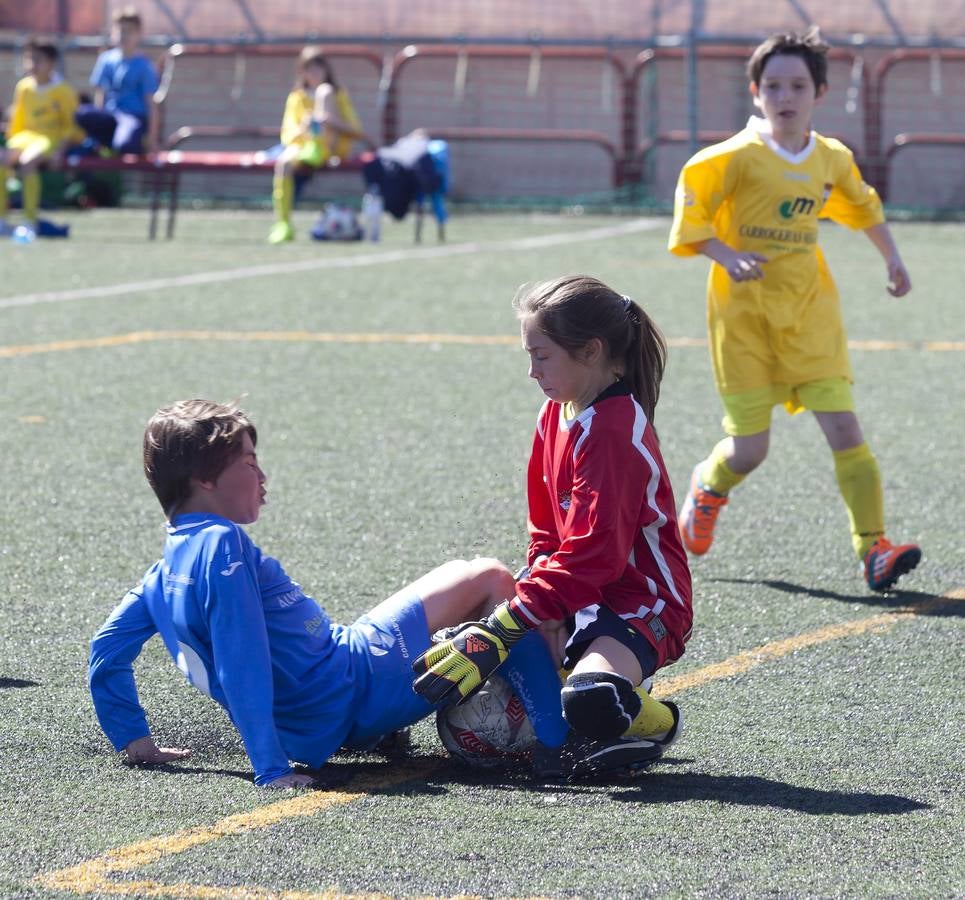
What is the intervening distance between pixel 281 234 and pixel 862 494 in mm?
11243

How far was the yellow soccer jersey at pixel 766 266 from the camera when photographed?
5.59 meters

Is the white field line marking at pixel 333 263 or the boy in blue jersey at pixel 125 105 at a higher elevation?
the boy in blue jersey at pixel 125 105

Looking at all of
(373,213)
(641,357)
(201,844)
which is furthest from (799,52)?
(373,213)

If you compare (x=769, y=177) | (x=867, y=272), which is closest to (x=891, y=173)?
(x=867, y=272)

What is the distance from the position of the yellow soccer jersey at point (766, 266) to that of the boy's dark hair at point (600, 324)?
1.71m

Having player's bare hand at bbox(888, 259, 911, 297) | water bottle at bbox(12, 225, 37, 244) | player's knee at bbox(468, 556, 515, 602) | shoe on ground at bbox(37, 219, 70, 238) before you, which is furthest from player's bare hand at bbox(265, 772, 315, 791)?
shoe on ground at bbox(37, 219, 70, 238)

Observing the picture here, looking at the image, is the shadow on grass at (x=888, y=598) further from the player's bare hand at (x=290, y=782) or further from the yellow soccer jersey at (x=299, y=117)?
the yellow soccer jersey at (x=299, y=117)

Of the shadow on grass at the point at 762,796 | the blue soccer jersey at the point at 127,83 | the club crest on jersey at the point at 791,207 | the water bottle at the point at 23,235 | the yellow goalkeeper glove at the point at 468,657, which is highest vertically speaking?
the blue soccer jersey at the point at 127,83

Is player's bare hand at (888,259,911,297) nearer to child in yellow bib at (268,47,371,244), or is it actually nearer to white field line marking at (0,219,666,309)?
white field line marking at (0,219,666,309)

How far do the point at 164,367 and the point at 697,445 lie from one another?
122 inches

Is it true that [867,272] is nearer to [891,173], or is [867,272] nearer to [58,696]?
[891,173]

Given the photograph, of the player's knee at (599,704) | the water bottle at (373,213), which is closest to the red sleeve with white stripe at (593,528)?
the player's knee at (599,704)

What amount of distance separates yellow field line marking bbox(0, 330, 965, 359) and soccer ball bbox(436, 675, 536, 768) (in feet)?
21.6

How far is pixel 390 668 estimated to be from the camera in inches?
151
